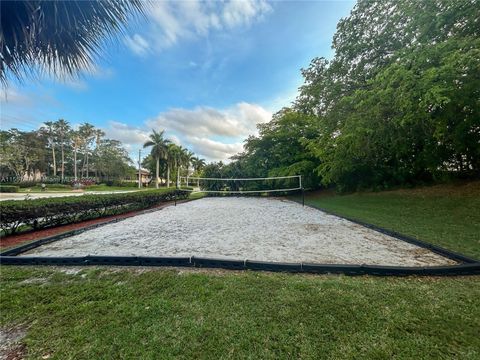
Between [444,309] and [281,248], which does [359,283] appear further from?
[281,248]

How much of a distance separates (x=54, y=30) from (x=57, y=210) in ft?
18.7

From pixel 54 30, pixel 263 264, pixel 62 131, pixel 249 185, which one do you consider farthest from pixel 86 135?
pixel 263 264

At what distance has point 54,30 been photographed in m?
1.99

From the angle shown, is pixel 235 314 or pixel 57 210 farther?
pixel 57 210

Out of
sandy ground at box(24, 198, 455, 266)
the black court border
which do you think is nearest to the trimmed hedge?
sandy ground at box(24, 198, 455, 266)

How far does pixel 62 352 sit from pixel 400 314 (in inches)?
108

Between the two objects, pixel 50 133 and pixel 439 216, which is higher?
pixel 50 133

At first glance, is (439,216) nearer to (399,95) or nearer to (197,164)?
(399,95)

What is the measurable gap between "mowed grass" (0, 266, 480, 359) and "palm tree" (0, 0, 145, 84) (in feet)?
7.93

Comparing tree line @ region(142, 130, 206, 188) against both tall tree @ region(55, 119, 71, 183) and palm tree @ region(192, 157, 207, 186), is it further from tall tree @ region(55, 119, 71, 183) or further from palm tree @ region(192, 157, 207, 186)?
tall tree @ region(55, 119, 71, 183)

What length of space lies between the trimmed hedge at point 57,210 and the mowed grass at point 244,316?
3333 mm

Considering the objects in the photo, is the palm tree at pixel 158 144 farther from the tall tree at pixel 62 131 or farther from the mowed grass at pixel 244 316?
the mowed grass at pixel 244 316

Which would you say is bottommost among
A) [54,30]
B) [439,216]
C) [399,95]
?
[439,216]

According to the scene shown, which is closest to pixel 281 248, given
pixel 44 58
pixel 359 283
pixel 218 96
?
pixel 359 283
